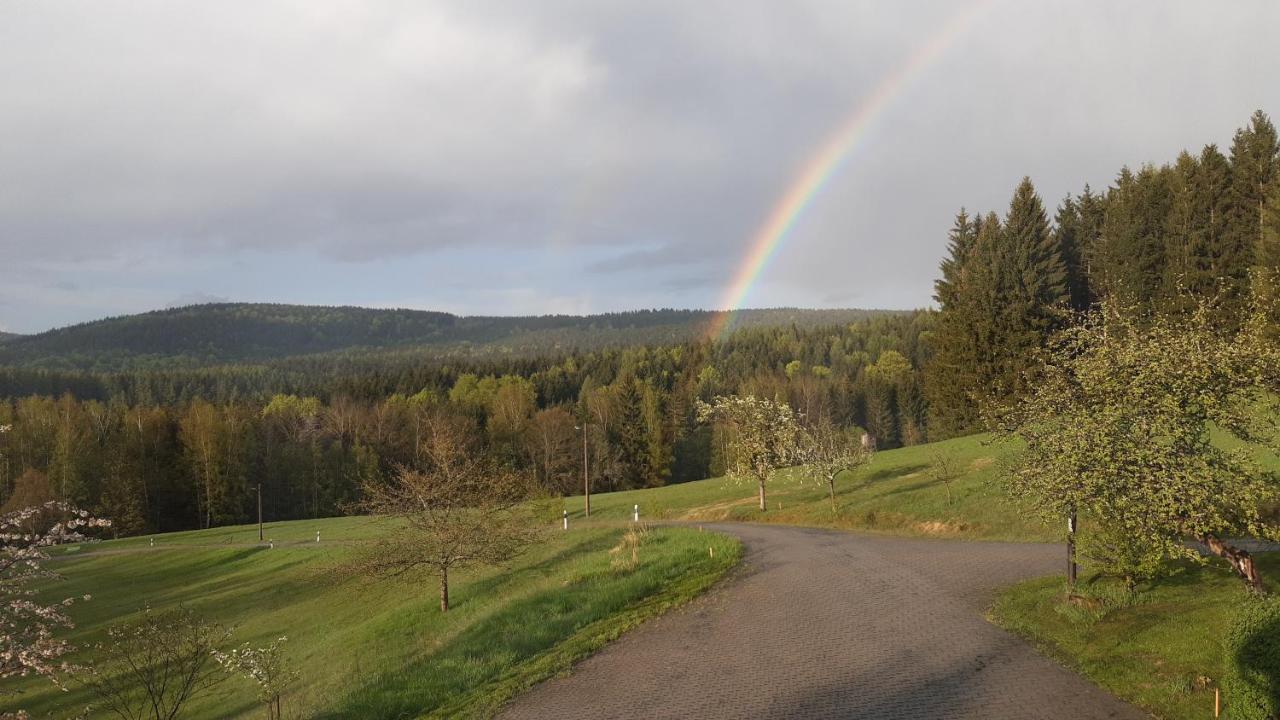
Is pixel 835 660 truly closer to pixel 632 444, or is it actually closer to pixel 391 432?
pixel 632 444

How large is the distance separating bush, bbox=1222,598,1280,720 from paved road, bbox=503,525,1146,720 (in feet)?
6.64

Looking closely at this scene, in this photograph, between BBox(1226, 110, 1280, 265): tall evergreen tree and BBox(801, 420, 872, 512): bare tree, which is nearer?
BBox(801, 420, 872, 512): bare tree

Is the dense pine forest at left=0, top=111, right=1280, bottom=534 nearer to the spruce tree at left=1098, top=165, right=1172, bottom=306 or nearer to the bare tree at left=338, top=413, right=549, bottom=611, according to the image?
the spruce tree at left=1098, top=165, right=1172, bottom=306

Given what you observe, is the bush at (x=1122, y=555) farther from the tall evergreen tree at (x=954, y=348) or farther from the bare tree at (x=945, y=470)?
the tall evergreen tree at (x=954, y=348)

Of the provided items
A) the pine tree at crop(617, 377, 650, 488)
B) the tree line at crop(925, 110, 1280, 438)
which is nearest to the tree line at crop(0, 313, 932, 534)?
the pine tree at crop(617, 377, 650, 488)

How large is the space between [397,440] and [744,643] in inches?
4108

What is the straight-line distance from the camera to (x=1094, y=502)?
559 inches

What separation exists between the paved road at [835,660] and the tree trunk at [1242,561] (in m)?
4.02

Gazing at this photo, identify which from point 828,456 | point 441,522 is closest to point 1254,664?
point 441,522

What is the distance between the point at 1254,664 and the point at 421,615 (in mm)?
25327

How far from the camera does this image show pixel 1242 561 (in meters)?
14.0

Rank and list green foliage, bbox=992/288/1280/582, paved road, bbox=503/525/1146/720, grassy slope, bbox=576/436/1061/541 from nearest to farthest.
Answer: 1. paved road, bbox=503/525/1146/720
2. green foliage, bbox=992/288/1280/582
3. grassy slope, bbox=576/436/1061/541

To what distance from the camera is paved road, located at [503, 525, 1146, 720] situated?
1262cm

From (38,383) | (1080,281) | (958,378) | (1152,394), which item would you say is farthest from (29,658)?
(38,383)
